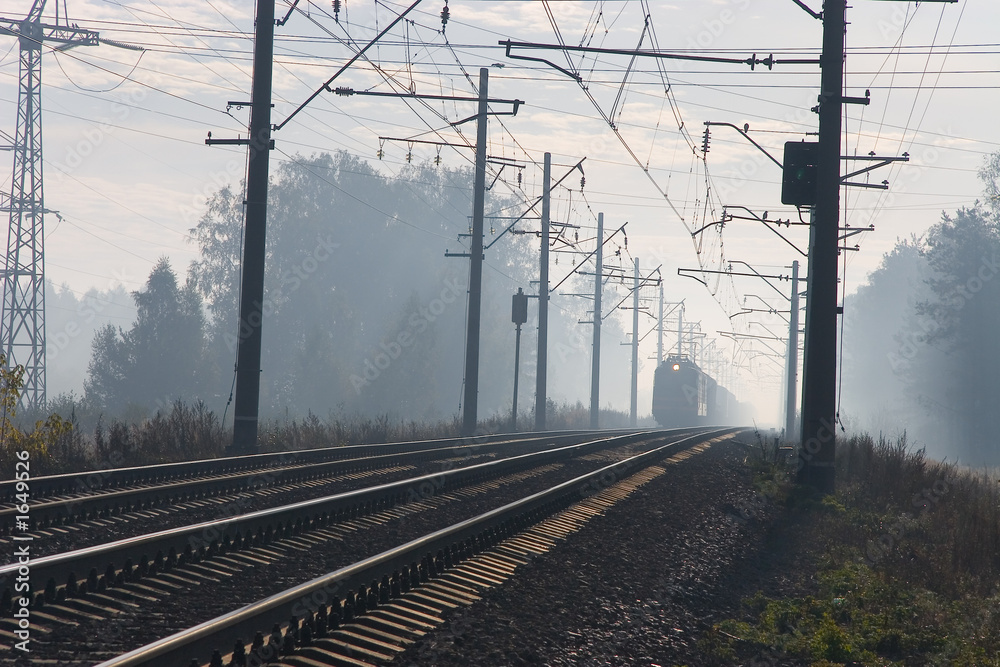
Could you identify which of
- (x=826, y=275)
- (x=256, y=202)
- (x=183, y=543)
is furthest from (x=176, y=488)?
(x=826, y=275)

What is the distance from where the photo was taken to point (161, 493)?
9570mm

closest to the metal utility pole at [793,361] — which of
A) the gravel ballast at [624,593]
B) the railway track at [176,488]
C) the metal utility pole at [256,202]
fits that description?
the metal utility pole at [256,202]

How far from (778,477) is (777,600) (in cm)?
832

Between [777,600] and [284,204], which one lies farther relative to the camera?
[284,204]

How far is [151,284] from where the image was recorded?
5797 centimetres

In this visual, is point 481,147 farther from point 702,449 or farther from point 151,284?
point 151,284

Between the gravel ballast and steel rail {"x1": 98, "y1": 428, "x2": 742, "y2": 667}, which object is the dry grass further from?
the gravel ballast

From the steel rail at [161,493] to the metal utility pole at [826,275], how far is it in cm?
657

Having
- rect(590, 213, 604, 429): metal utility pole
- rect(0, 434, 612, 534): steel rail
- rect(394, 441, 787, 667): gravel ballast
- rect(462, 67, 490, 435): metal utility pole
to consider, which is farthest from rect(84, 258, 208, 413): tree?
rect(394, 441, 787, 667): gravel ballast

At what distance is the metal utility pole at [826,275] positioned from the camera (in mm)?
13961

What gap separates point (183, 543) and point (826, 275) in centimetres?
1039

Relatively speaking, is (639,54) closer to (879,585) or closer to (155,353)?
(879,585)

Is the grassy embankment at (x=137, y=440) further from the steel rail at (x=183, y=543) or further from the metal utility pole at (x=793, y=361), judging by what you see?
the metal utility pole at (x=793, y=361)

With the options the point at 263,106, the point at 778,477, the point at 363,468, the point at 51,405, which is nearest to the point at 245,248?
the point at 263,106
